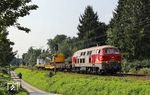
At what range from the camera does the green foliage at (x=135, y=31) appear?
76.0 meters

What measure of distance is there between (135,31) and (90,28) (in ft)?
122

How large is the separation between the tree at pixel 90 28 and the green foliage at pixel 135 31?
90.6 ft

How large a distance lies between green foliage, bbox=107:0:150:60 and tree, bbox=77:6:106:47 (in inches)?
1087

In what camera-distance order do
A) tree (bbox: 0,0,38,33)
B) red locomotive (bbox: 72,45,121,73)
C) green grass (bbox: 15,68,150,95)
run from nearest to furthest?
tree (bbox: 0,0,38,33)
green grass (bbox: 15,68,150,95)
red locomotive (bbox: 72,45,121,73)

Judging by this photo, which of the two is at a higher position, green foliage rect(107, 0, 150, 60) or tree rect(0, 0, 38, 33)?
green foliage rect(107, 0, 150, 60)

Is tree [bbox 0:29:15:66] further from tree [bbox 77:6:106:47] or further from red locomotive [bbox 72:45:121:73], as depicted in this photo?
tree [bbox 77:6:106:47]

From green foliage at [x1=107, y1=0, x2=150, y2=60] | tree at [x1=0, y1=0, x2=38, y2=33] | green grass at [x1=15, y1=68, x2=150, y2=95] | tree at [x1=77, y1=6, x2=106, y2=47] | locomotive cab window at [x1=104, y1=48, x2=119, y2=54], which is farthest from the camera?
tree at [x1=77, y1=6, x2=106, y2=47]

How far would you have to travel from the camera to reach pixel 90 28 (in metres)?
113

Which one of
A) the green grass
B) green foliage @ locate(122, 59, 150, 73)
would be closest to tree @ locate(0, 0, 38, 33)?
the green grass

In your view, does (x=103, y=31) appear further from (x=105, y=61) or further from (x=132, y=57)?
(x=105, y=61)

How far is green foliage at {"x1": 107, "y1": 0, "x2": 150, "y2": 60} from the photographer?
76.0m

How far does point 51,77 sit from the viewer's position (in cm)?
6456

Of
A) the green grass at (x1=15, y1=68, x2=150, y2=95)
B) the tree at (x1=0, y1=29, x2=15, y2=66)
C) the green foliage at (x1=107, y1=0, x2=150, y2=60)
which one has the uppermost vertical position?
the green foliage at (x1=107, y1=0, x2=150, y2=60)

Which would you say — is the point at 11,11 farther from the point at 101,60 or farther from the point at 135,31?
the point at 135,31
